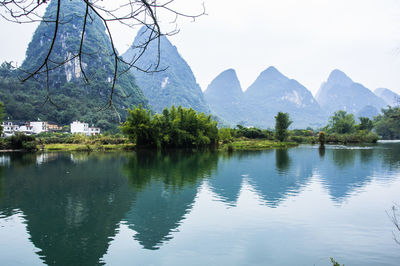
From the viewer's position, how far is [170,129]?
2653cm

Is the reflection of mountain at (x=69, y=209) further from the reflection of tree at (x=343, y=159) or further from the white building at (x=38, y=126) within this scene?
the white building at (x=38, y=126)

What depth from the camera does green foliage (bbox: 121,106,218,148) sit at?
2481 centimetres

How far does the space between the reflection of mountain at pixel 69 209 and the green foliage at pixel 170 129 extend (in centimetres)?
1376

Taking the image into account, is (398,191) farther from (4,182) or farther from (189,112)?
(189,112)

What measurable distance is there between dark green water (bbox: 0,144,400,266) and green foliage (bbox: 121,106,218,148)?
15.0 meters

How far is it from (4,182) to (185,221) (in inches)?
301

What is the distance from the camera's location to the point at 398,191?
848 centimetres

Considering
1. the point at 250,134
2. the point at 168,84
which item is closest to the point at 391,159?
the point at 250,134

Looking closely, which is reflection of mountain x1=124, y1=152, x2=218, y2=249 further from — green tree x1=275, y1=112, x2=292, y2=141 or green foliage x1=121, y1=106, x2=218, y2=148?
green tree x1=275, y1=112, x2=292, y2=141

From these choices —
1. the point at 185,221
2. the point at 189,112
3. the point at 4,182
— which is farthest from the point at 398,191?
the point at 189,112

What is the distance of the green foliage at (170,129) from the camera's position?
81.4 feet

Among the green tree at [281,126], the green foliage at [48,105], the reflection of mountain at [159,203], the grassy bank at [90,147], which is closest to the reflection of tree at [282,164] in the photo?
the reflection of mountain at [159,203]

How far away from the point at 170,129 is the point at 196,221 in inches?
829

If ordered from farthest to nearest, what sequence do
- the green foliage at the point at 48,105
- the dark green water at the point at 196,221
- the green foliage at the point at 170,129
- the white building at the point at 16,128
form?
the green foliage at the point at 48,105
the white building at the point at 16,128
the green foliage at the point at 170,129
the dark green water at the point at 196,221
